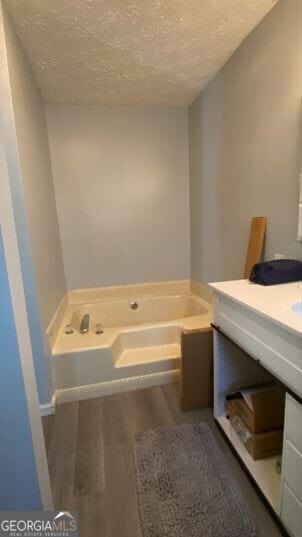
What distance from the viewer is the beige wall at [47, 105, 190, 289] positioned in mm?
2617

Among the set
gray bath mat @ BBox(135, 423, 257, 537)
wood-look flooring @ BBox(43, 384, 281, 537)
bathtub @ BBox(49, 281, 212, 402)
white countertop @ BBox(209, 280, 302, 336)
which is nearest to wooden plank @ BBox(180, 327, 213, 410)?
wood-look flooring @ BBox(43, 384, 281, 537)

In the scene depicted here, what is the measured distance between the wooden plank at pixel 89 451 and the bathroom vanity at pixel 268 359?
0.69m

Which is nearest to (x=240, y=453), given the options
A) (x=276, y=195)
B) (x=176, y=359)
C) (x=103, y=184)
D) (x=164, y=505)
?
(x=164, y=505)

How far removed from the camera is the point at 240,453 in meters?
1.34

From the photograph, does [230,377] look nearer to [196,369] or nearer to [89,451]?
[196,369]

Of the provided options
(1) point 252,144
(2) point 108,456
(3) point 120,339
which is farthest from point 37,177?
(2) point 108,456

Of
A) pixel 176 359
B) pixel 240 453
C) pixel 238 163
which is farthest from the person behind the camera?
pixel 176 359

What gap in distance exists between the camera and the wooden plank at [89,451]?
1260 mm

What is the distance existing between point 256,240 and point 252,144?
2.07ft

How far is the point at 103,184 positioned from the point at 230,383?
2.16 metres

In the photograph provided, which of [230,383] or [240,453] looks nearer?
[240,453]

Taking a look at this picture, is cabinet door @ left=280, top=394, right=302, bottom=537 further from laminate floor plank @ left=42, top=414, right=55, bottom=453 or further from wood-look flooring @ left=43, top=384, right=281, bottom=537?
laminate floor plank @ left=42, top=414, right=55, bottom=453

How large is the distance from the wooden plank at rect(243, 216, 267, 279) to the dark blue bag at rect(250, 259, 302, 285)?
37cm

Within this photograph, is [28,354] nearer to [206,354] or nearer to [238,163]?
[206,354]
